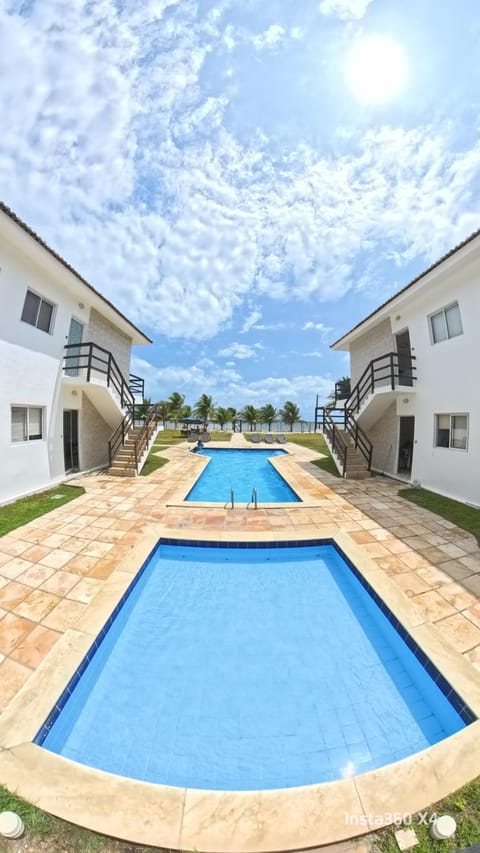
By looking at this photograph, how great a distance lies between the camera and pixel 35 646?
2902mm

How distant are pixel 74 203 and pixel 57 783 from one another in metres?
11.5

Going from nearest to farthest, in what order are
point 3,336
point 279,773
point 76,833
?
point 76,833, point 279,773, point 3,336

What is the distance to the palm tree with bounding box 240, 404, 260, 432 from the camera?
36.6 m

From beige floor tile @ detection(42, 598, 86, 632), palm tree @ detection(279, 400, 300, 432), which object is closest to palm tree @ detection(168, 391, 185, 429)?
palm tree @ detection(279, 400, 300, 432)

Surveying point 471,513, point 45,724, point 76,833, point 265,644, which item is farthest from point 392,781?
point 471,513

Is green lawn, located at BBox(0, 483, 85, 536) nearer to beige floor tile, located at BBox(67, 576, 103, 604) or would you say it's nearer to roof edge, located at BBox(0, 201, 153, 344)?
beige floor tile, located at BBox(67, 576, 103, 604)

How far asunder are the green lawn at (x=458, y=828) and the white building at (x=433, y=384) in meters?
6.78

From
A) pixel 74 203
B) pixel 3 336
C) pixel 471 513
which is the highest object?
pixel 74 203

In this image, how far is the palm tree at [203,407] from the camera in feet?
115

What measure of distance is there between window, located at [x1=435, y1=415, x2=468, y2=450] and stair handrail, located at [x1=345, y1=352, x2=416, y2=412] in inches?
64.5

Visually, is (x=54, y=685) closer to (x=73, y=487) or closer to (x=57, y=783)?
(x=57, y=783)

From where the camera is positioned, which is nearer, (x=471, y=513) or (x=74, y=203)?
(x=471, y=513)

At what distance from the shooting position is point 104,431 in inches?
447

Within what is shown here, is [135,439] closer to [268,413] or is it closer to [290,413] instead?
[268,413]
